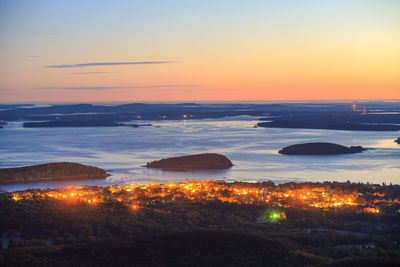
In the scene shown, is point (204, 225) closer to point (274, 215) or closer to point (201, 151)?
point (274, 215)

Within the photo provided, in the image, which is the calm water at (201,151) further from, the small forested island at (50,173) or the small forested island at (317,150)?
the small forested island at (50,173)

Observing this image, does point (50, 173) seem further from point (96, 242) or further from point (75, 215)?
point (96, 242)

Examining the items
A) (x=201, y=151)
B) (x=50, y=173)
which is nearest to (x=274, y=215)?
(x=50, y=173)

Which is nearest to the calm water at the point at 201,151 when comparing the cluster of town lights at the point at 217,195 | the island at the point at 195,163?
the island at the point at 195,163

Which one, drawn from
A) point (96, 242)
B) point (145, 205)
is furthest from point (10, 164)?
point (96, 242)

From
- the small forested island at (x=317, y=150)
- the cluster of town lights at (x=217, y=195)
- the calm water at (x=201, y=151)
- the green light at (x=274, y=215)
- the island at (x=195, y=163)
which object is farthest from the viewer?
the small forested island at (x=317, y=150)

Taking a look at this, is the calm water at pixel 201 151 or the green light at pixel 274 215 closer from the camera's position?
the green light at pixel 274 215

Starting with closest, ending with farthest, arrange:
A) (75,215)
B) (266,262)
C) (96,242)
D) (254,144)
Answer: (266,262) → (96,242) → (75,215) → (254,144)
